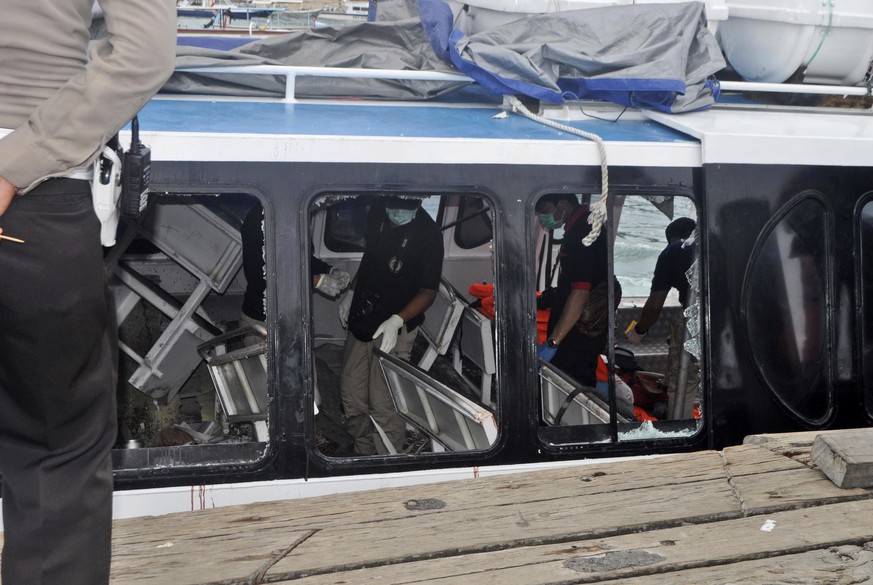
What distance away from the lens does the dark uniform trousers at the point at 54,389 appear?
5.66 ft

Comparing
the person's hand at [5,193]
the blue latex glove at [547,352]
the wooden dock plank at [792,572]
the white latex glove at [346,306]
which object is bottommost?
the wooden dock plank at [792,572]

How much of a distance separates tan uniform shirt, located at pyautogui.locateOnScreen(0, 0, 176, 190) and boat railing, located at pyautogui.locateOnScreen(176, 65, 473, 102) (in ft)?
6.29

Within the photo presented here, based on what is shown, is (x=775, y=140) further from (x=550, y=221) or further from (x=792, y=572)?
(x=792, y=572)

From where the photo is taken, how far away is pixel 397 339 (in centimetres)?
561

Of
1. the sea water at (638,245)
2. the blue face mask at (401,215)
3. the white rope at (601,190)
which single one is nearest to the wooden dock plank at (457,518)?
the white rope at (601,190)

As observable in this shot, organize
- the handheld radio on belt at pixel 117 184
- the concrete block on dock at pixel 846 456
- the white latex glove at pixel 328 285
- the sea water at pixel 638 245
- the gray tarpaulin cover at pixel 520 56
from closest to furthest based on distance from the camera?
the handheld radio on belt at pixel 117 184
the concrete block on dock at pixel 846 456
the gray tarpaulin cover at pixel 520 56
the white latex glove at pixel 328 285
the sea water at pixel 638 245

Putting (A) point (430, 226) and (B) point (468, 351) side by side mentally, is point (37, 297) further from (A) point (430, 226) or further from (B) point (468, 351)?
(B) point (468, 351)

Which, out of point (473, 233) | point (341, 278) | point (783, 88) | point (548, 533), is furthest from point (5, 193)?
point (473, 233)

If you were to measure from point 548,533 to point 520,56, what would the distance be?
206 cm

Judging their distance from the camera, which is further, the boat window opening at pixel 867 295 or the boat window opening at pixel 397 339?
the boat window opening at pixel 397 339

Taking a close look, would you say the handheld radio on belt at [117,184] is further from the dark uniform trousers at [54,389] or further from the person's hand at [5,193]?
the person's hand at [5,193]

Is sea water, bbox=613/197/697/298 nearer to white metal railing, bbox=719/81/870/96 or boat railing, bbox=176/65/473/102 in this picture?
white metal railing, bbox=719/81/870/96

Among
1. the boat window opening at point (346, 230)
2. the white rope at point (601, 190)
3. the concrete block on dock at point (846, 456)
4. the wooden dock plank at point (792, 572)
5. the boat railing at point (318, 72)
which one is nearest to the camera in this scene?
the wooden dock plank at point (792, 572)

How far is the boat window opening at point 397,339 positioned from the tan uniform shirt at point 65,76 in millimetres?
2792
